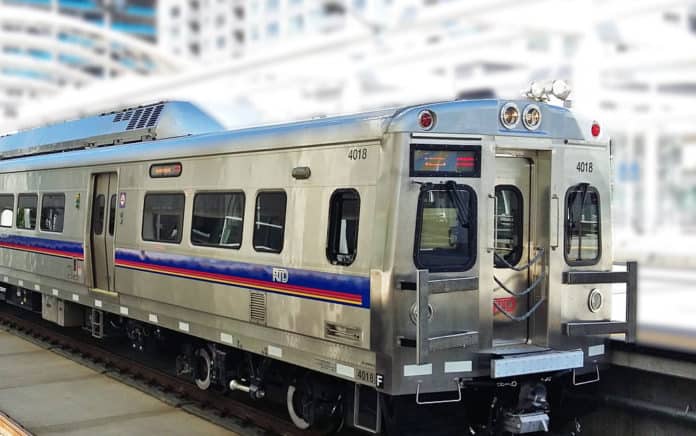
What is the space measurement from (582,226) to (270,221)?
9.28ft

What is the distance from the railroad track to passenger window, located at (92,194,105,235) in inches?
69.3

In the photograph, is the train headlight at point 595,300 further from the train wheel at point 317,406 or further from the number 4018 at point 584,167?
the train wheel at point 317,406

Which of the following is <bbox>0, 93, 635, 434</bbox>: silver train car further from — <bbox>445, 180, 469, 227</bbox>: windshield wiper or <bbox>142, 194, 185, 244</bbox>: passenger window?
<bbox>142, 194, 185, 244</bbox>: passenger window

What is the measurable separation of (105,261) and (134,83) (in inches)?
1029

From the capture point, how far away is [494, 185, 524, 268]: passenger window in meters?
7.42

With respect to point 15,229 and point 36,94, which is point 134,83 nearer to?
point 15,229

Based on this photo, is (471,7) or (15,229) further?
(471,7)

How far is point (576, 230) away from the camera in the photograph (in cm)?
767

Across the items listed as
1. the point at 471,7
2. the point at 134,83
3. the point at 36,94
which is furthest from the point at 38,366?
the point at 36,94

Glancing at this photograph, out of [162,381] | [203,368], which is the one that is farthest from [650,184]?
[203,368]

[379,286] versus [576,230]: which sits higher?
[576,230]

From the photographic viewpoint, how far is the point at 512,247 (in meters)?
7.51

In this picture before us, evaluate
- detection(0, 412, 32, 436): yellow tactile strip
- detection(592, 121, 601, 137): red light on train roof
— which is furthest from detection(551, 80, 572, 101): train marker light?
detection(0, 412, 32, 436): yellow tactile strip

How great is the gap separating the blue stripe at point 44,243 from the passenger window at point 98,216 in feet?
1.38
